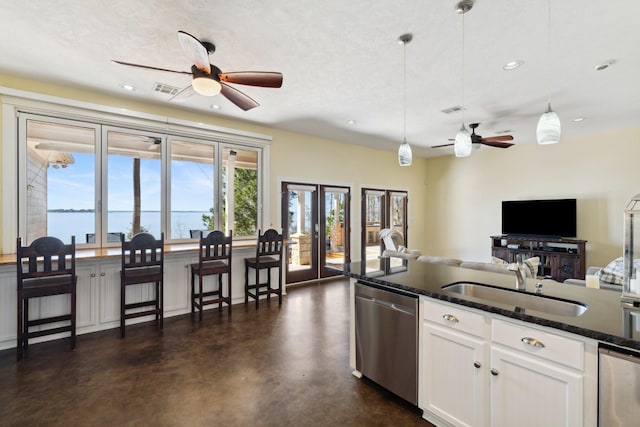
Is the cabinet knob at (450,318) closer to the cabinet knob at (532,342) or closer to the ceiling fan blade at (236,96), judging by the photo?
the cabinet knob at (532,342)

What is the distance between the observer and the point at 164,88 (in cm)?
373

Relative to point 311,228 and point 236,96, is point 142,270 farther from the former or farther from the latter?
point 311,228

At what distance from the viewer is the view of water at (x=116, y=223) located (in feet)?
12.2

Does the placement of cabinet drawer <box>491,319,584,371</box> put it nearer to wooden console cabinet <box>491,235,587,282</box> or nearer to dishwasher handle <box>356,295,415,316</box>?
dishwasher handle <box>356,295,415,316</box>

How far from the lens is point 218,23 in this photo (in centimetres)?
242

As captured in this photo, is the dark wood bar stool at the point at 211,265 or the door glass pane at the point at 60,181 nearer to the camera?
the door glass pane at the point at 60,181

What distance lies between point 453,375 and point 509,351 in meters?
0.42

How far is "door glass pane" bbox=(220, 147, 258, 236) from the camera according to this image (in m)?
5.03

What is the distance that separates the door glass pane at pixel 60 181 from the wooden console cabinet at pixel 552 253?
7.29 m

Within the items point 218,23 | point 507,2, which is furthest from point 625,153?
point 218,23

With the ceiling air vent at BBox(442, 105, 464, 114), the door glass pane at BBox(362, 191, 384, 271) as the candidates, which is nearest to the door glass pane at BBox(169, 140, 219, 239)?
the door glass pane at BBox(362, 191, 384, 271)

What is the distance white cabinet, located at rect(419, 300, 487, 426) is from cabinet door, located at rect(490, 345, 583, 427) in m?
0.08

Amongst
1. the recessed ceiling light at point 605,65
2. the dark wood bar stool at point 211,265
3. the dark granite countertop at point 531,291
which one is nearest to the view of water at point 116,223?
the dark wood bar stool at point 211,265

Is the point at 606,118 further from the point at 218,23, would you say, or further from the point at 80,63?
the point at 80,63
